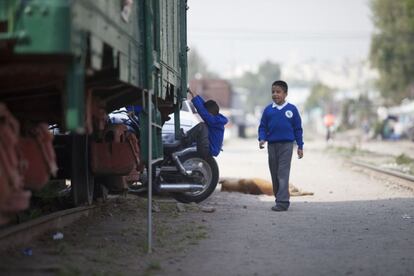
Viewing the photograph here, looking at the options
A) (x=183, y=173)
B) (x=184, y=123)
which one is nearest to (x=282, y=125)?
(x=183, y=173)

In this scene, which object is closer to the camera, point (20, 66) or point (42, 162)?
point (20, 66)

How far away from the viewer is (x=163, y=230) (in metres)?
9.62

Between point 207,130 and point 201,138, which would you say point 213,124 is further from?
point 201,138

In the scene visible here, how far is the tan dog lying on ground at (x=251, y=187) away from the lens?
15047 millimetres

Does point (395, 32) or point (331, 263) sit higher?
point (395, 32)

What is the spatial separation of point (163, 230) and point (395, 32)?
6650 centimetres

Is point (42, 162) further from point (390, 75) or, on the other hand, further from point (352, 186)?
point (390, 75)

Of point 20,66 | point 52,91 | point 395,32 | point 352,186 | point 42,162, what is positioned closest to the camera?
point 20,66

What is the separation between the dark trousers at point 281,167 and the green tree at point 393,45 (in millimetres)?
59761

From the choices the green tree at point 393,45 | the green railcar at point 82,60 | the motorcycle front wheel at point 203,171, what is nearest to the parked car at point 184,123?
the motorcycle front wheel at point 203,171

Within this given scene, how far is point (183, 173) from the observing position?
12148mm

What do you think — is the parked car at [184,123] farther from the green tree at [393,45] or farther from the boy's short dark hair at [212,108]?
the green tree at [393,45]

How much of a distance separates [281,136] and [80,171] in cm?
Answer: 295

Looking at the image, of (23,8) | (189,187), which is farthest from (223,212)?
(23,8)
